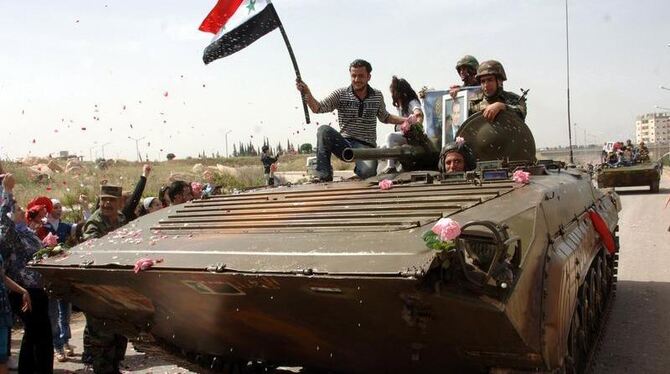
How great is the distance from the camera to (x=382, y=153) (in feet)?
18.0

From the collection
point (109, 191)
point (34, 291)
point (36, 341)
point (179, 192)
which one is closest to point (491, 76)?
point (179, 192)

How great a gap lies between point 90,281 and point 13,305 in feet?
5.85

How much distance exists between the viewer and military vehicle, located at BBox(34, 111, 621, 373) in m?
3.24

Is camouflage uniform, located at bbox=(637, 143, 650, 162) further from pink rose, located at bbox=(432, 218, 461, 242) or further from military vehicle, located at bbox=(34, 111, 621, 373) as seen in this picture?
pink rose, located at bbox=(432, 218, 461, 242)

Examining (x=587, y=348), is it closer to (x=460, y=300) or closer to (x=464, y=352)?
(x=464, y=352)

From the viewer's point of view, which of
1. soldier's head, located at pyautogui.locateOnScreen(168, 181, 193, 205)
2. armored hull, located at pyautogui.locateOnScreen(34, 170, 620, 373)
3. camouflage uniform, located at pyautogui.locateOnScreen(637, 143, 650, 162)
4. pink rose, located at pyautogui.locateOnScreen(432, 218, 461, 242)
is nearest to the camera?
pink rose, located at pyautogui.locateOnScreen(432, 218, 461, 242)

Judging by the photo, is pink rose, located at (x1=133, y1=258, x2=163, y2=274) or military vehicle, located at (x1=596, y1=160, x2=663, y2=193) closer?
pink rose, located at (x1=133, y1=258, x2=163, y2=274)

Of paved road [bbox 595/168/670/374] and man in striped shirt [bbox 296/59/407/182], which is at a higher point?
man in striped shirt [bbox 296/59/407/182]

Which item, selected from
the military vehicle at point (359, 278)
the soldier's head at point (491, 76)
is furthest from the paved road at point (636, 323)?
the soldier's head at point (491, 76)

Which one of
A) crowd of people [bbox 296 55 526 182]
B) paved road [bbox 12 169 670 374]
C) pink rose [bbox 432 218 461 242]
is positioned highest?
crowd of people [bbox 296 55 526 182]

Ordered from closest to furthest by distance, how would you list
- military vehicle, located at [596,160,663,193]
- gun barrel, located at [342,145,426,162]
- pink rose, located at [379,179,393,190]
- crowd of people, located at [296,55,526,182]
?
pink rose, located at [379,179,393,190], gun barrel, located at [342,145,426,162], crowd of people, located at [296,55,526,182], military vehicle, located at [596,160,663,193]

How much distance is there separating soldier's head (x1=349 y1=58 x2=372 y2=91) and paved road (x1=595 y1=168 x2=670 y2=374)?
290cm

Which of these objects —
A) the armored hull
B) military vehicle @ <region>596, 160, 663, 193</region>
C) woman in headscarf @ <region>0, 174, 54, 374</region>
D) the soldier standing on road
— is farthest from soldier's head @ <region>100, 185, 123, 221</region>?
military vehicle @ <region>596, 160, 663, 193</region>

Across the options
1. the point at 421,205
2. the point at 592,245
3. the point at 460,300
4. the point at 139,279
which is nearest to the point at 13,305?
the point at 139,279
